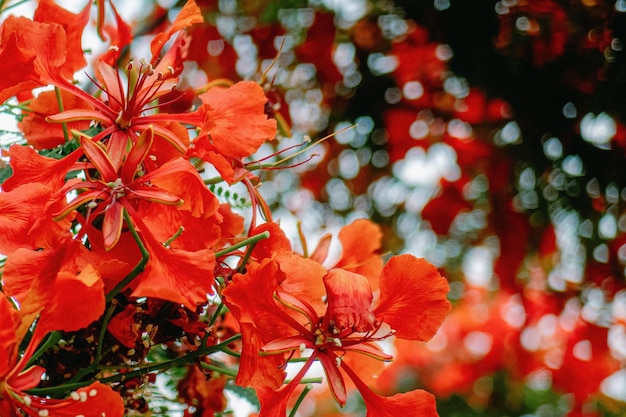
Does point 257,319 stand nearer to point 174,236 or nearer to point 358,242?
point 174,236

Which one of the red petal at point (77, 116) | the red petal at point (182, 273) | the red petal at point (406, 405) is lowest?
the red petal at point (406, 405)

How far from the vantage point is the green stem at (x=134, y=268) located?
456mm

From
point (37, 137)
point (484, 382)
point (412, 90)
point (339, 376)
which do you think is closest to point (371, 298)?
point (339, 376)

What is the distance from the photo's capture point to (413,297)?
0.57 metres

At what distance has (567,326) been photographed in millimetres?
1868

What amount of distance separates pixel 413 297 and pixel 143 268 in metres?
0.21

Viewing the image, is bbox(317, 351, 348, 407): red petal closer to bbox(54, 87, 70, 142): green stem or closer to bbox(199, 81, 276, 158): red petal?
bbox(199, 81, 276, 158): red petal

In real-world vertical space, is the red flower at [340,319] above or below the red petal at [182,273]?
below

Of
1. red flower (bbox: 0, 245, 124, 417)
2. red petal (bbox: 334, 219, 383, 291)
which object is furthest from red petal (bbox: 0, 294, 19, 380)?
red petal (bbox: 334, 219, 383, 291)

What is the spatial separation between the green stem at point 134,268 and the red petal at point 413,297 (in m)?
0.20

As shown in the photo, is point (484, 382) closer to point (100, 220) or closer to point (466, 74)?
point (466, 74)

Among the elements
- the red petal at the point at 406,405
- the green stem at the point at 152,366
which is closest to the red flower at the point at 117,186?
the green stem at the point at 152,366

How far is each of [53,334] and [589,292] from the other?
54.3 inches

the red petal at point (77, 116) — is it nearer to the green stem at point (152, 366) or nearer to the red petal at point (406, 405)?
the green stem at point (152, 366)
